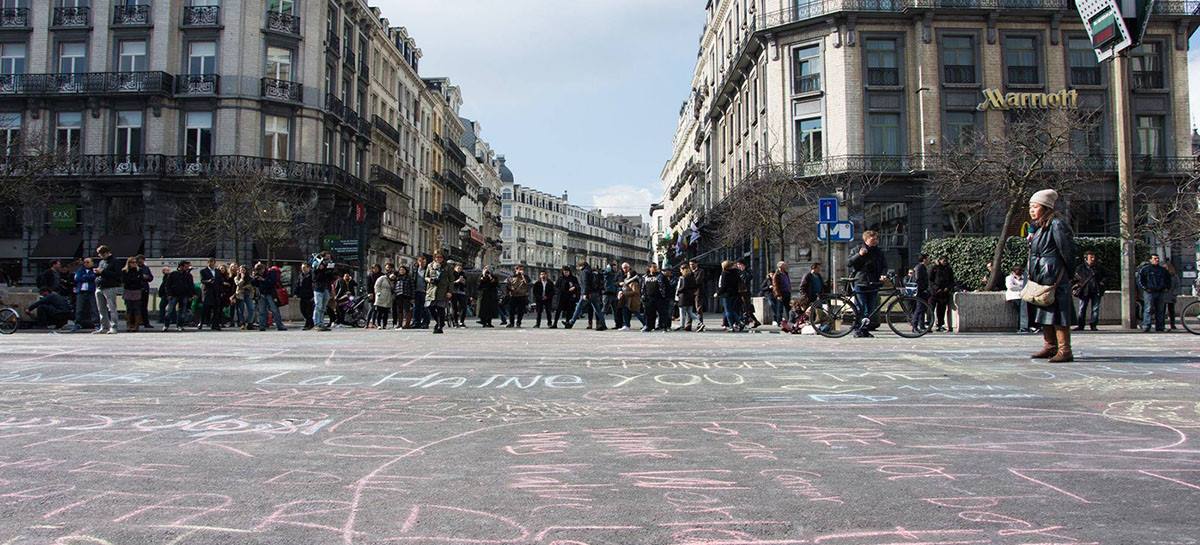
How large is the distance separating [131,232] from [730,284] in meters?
31.7

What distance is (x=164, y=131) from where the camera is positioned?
38406 mm

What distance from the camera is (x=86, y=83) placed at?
38.6 metres

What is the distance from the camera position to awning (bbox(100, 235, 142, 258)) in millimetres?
37281

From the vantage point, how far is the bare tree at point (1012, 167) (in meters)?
23.9

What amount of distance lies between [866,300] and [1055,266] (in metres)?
4.72

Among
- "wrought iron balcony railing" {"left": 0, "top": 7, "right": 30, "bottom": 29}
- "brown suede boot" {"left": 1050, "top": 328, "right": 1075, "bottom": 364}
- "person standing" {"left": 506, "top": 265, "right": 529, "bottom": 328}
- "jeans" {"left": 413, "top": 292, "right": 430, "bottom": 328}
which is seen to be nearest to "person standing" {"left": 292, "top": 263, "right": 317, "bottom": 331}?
"jeans" {"left": 413, "top": 292, "right": 430, "bottom": 328}

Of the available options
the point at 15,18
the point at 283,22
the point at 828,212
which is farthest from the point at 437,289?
the point at 15,18

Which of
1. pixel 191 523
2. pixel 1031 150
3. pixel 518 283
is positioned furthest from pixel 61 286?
pixel 1031 150

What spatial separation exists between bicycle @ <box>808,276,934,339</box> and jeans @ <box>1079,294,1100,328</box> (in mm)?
4700

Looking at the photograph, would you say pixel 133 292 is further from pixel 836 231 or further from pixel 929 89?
pixel 929 89

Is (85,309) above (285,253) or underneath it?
underneath

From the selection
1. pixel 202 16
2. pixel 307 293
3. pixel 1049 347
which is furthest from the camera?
pixel 202 16

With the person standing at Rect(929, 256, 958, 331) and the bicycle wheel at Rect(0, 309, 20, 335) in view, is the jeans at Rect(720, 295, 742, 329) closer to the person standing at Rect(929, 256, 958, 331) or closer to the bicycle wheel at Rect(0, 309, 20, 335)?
the person standing at Rect(929, 256, 958, 331)

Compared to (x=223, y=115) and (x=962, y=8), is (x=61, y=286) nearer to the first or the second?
(x=223, y=115)
